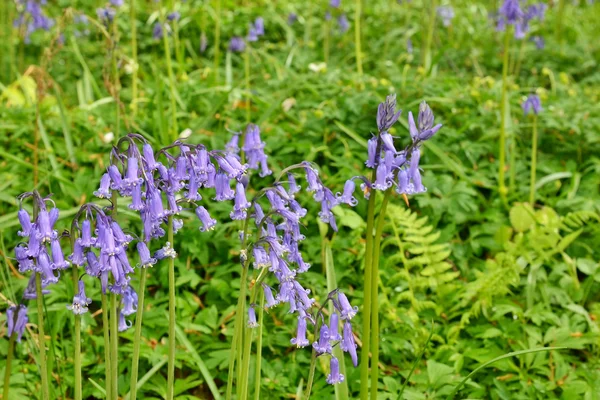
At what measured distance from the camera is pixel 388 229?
15.3 feet

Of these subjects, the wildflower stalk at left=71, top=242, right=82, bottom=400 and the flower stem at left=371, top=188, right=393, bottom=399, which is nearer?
the wildflower stalk at left=71, top=242, right=82, bottom=400

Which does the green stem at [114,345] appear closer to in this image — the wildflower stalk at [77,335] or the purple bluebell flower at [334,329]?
the wildflower stalk at [77,335]

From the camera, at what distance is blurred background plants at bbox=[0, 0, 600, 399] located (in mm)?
3543

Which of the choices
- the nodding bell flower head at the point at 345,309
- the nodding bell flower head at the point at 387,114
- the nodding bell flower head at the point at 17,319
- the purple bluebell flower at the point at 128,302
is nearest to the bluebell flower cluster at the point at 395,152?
the nodding bell flower head at the point at 387,114

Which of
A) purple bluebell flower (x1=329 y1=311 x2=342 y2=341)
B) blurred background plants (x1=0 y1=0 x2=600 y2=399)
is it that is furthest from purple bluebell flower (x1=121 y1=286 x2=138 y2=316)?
purple bluebell flower (x1=329 y1=311 x2=342 y2=341)

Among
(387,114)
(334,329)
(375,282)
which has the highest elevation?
(387,114)

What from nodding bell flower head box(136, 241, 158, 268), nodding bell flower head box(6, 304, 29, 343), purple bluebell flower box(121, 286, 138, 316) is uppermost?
nodding bell flower head box(136, 241, 158, 268)

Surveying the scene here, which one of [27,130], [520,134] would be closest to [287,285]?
[27,130]

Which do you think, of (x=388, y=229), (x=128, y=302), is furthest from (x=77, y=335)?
(x=388, y=229)

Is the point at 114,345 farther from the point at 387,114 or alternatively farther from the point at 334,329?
the point at 387,114

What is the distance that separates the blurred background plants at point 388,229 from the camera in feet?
11.6

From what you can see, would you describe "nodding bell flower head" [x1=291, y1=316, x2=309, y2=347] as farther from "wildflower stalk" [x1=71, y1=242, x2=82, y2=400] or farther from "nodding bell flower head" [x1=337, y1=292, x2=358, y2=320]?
"wildflower stalk" [x1=71, y1=242, x2=82, y2=400]

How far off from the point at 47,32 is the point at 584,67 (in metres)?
5.98

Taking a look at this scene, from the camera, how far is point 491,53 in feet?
26.2
